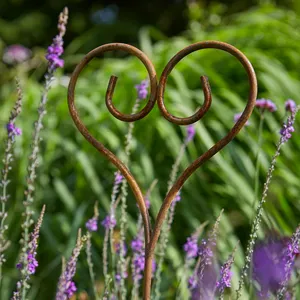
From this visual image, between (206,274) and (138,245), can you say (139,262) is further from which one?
(206,274)

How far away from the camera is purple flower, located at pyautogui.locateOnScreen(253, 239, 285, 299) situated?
120 centimetres

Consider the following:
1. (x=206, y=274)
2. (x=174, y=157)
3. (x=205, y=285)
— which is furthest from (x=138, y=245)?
(x=174, y=157)

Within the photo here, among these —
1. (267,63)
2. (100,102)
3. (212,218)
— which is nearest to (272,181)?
(212,218)

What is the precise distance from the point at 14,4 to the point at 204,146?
7513mm

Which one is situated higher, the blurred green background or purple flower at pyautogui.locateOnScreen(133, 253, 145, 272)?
the blurred green background

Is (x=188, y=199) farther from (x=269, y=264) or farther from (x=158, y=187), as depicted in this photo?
(x=269, y=264)

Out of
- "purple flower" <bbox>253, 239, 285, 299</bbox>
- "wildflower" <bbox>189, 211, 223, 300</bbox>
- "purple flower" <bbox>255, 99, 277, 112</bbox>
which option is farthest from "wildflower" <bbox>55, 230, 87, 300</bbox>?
"purple flower" <bbox>255, 99, 277, 112</bbox>

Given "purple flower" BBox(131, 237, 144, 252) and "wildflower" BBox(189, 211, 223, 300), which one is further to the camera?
"purple flower" BBox(131, 237, 144, 252)

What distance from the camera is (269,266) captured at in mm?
1250

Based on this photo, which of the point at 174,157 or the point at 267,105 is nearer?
the point at 267,105

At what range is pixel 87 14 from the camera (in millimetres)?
8844

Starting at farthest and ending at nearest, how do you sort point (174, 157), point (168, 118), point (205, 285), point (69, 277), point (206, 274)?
point (174, 157) < point (206, 274) < point (205, 285) < point (69, 277) < point (168, 118)

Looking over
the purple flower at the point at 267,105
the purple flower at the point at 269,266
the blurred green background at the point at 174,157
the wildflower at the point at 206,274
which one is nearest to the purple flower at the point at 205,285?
the wildflower at the point at 206,274

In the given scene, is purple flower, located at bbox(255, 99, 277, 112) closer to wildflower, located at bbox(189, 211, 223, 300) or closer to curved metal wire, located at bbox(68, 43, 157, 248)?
wildflower, located at bbox(189, 211, 223, 300)
